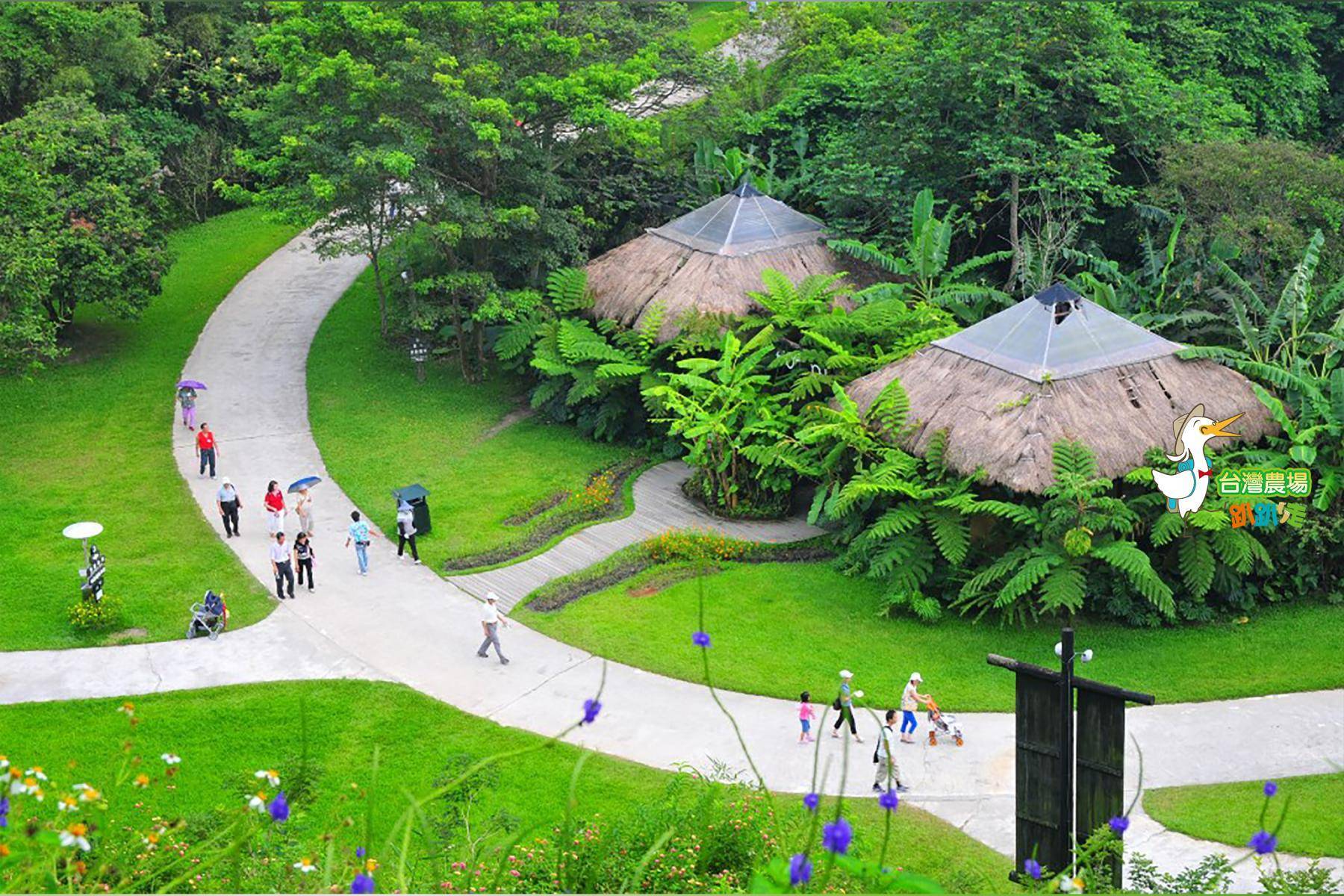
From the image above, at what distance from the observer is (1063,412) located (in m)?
21.1

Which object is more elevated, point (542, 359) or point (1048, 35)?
point (1048, 35)

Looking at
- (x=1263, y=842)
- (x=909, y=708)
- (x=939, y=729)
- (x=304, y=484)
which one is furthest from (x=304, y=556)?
(x=1263, y=842)

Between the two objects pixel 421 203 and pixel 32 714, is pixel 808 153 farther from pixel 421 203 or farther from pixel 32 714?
pixel 32 714

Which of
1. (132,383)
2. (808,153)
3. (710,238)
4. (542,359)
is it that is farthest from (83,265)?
(808,153)

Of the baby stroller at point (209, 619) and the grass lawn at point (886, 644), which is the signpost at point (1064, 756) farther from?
the baby stroller at point (209, 619)

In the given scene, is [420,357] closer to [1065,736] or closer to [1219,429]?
[1219,429]

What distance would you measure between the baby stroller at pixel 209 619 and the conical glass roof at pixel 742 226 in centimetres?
1125

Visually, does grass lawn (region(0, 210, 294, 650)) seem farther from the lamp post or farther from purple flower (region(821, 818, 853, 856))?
purple flower (region(821, 818, 853, 856))

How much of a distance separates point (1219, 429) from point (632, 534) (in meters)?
8.98

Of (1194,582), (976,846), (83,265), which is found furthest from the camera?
(83,265)

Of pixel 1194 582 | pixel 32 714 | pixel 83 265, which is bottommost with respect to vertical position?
pixel 32 714

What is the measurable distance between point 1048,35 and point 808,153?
22.5ft

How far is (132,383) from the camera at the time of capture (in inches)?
1196

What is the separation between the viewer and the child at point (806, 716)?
58.8 ft
